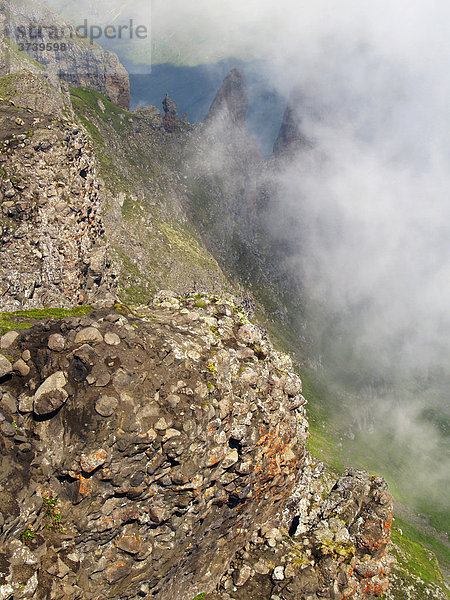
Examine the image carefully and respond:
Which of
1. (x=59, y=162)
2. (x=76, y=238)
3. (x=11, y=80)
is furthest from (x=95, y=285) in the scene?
(x=11, y=80)

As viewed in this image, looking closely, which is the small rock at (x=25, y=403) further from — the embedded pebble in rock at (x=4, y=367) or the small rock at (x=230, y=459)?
the small rock at (x=230, y=459)

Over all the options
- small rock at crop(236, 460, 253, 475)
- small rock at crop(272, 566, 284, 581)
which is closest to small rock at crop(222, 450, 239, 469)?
small rock at crop(236, 460, 253, 475)

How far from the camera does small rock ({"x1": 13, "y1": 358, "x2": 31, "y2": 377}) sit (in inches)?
774

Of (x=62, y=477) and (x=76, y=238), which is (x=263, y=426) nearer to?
(x=62, y=477)

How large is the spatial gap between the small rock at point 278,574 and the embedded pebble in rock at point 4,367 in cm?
2799

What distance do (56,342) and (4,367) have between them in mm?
2789

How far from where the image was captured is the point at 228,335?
Result: 107ft

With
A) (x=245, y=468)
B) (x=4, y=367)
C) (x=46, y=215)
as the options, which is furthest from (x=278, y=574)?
(x=46, y=215)

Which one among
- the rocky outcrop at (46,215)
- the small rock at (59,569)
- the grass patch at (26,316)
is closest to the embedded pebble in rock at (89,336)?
the grass patch at (26,316)

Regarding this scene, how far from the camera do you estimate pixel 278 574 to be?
102 ft

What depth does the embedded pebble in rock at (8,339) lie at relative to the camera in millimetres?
20097

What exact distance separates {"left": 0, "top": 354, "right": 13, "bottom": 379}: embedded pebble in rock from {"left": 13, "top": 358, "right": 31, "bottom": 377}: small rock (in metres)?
0.52

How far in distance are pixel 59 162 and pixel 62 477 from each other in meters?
38.1

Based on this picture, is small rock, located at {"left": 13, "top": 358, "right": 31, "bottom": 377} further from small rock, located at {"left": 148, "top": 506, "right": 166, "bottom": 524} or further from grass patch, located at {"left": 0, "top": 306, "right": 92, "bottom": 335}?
small rock, located at {"left": 148, "top": 506, "right": 166, "bottom": 524}
